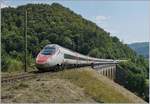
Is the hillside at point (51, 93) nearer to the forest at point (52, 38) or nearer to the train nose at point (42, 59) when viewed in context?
the train nose at point (42, 59)

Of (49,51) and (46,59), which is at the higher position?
(49,51)

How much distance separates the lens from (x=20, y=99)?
647 inches

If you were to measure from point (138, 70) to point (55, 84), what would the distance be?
8999 cm

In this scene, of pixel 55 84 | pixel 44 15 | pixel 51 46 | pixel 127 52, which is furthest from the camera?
pixel 127 52

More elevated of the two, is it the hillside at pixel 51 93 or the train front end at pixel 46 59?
the train front end at pixel 46 59

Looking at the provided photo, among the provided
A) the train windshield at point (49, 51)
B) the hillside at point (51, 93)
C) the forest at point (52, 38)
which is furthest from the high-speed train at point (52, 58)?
the forest at point (52, 38)

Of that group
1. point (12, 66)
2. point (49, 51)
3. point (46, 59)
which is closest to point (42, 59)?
point (46, 59)

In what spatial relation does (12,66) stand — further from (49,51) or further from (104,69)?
(104,69)

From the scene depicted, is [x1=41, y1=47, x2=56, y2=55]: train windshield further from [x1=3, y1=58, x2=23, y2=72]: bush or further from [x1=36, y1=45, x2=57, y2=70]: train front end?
[x1=3, y1=58, x2=23, y2=72]: bush

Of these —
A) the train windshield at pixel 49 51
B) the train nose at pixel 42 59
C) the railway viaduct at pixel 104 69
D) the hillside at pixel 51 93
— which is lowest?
the railway viaduct at pixel 104 69

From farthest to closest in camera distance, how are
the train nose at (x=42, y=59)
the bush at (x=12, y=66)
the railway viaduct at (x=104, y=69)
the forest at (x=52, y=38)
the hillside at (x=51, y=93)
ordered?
the forest at (x=52, y=38) → the railway viaduct at (x=104, y=69) → the bush at (x=12, y=66) → the train nose at (x=42, y=59) → the hillside at (x=51, y=93)

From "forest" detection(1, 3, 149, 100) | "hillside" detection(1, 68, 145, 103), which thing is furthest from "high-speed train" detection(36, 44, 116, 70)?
"forest" detection(1, 3, 149, 100)

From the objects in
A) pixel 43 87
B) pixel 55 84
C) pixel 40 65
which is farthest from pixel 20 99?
pixel 40 65

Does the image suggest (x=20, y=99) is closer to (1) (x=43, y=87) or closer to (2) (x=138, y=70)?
(1) (x=43, y=87)
